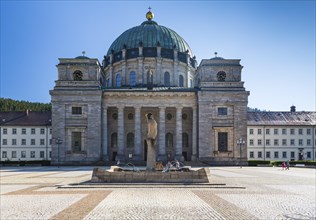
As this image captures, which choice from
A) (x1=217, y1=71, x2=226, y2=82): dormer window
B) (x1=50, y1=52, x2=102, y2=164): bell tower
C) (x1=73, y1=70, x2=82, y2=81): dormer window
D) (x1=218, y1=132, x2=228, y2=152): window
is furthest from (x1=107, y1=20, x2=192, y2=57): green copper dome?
(x1=218, y1=132, x2=228, y2=152): window

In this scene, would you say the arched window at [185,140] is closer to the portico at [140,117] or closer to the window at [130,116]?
the portico at [140,117]

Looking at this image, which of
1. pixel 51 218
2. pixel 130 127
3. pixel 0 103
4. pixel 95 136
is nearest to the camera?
pixel 51 218

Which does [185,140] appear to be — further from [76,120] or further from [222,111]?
[76,120]

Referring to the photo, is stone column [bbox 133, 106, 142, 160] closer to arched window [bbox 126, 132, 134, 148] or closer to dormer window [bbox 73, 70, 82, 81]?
arched window [bbox 126, 132, 134, 148]

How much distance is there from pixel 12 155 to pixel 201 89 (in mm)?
46546

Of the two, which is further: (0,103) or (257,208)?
(0,103)

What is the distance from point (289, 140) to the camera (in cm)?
7812

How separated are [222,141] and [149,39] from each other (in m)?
28.3

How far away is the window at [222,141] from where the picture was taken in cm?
5853

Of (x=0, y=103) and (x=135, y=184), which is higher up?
(x=0, y=103)

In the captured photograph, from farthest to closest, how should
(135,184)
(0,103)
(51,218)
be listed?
1. (0,103)
2. (135,184)
3. (51,218)

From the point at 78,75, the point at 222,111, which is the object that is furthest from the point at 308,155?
the point at 78,75

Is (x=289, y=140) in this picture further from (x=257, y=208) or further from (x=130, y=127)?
(x=257, y=208)

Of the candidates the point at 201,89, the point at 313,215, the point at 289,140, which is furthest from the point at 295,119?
the point at 313,215
